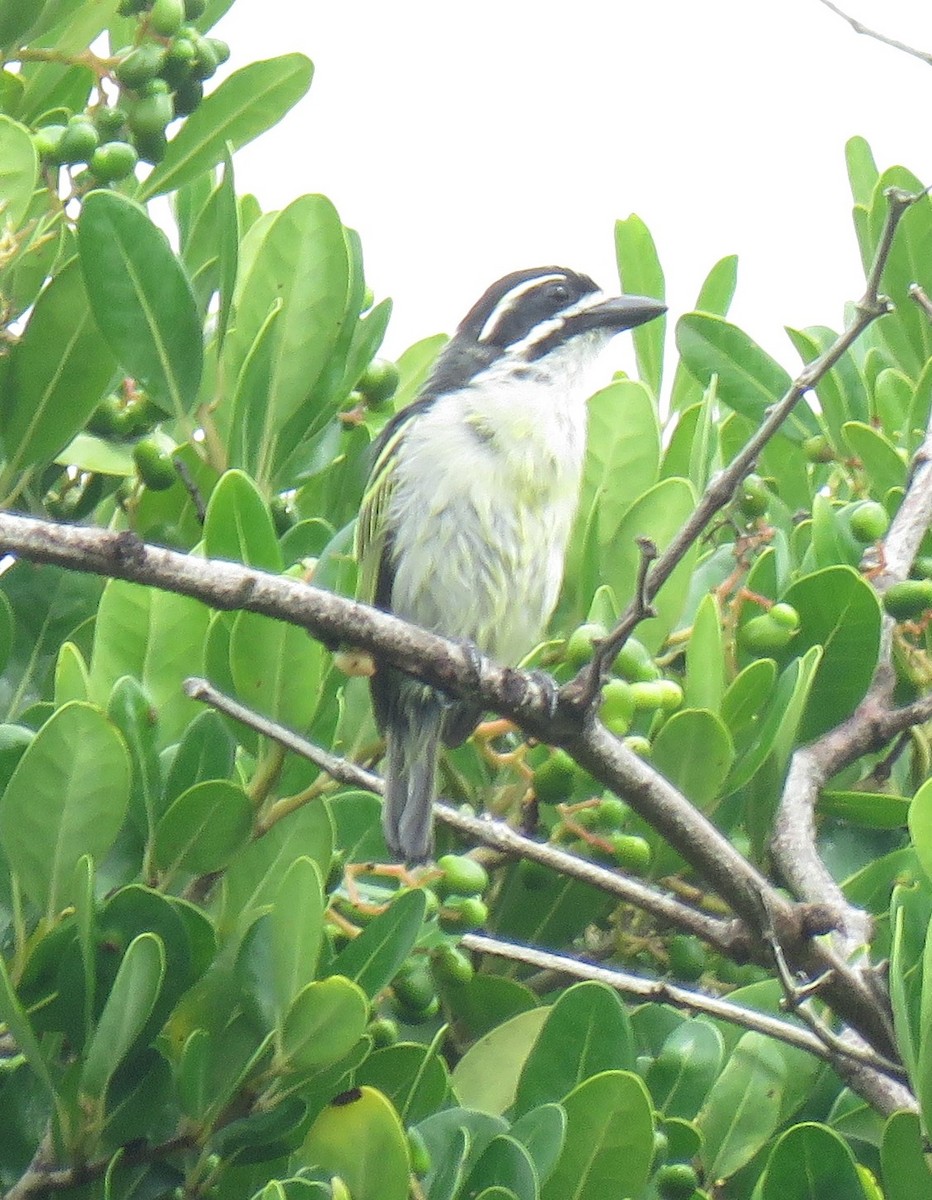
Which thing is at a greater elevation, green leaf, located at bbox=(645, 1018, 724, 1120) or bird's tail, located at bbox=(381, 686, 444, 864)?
bird's tail, located at bbox=(381, 686, 444, 864)

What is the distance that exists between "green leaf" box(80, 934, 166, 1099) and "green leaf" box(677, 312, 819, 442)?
6.68 feet

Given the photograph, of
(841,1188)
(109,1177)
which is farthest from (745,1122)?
(109,1177)

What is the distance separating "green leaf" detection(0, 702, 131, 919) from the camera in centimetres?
245

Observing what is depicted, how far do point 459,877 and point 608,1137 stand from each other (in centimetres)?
56

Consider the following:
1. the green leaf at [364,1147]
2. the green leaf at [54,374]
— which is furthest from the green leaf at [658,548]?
the green leaf at [364,1147]

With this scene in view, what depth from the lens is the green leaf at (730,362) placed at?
3846 mm

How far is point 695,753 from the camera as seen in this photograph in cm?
296

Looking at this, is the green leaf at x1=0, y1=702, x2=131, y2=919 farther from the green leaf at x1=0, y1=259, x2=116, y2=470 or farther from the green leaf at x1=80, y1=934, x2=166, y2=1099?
the green leaf at x1=0, y1=259, x2=116, y2=470

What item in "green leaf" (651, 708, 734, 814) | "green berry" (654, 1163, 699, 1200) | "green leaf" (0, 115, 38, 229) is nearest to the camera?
"green berry" (654, 1163, 699, 1200)

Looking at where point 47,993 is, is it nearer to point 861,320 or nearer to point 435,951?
point 435,951

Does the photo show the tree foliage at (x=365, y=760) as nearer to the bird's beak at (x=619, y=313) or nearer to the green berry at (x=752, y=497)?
the green berry at (x=752, y=497)

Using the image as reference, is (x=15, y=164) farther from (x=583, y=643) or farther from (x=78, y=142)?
(x=583, y=643)

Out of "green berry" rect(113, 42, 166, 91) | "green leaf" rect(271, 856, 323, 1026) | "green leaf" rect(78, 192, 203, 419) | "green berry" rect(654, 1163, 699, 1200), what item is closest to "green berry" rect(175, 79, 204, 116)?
"green berry" rect(113, 42, 166, 91)

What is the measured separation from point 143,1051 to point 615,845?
3.01ft
